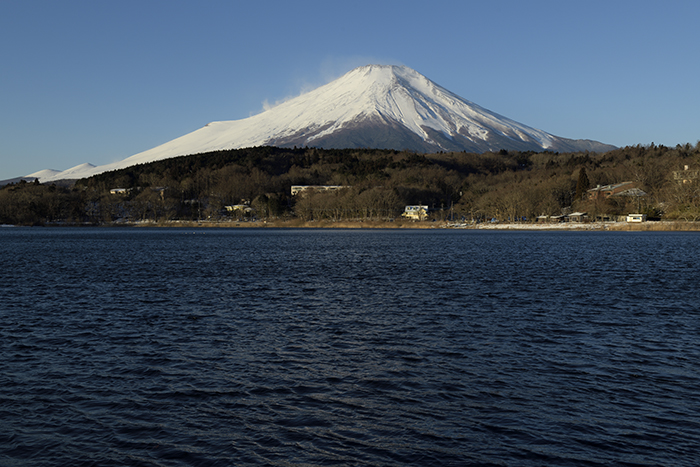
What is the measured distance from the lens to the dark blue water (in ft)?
28.7

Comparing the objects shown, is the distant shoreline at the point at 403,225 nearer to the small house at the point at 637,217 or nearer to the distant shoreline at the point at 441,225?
the distant shoreline at the point at 441,225

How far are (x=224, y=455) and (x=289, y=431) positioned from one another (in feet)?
4.11

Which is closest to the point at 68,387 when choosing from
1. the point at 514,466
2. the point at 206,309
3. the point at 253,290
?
the point at 514,466

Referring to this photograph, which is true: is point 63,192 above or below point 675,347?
above

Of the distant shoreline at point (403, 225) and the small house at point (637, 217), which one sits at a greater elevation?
the small house at point (637, 217)

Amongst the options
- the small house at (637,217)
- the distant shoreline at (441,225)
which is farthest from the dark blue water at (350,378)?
the small house at (637,217)

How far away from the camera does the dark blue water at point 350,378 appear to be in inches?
345

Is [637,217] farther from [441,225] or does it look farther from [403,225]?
[403,225]

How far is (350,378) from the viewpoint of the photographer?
12.4 meters

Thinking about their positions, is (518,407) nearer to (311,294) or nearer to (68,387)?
(68,387)

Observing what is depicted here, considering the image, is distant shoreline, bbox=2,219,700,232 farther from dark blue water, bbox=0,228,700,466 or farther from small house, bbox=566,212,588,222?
dark blue water, bbox=0,228,700,466

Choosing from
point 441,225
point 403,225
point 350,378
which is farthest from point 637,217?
point 350,378

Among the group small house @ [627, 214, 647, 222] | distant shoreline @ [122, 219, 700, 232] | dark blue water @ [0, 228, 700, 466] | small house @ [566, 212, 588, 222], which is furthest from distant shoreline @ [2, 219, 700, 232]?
dark blue water @ [0, 228, 700, 466]

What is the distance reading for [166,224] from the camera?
186125mm
